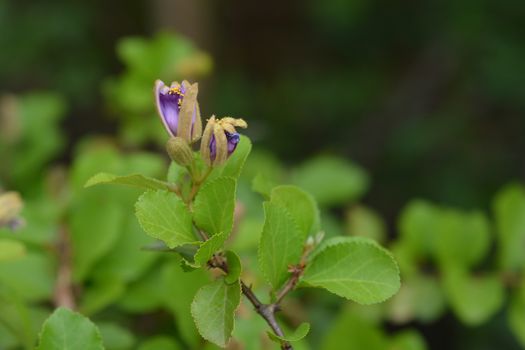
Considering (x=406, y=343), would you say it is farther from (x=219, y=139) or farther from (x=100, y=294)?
(x=219, y=139)

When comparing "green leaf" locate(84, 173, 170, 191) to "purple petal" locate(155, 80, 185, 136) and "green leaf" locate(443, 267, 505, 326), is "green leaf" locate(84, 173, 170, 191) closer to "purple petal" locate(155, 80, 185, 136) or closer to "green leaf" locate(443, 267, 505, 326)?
"purple petal" locate(155, 80, 185, 136)

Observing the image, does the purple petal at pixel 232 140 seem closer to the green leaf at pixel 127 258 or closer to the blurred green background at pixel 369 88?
the green leaf at pixel 127 258

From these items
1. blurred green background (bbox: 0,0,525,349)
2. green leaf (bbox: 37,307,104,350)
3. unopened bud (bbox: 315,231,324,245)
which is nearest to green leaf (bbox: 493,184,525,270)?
blurred green background (bbox: 0,0,525,349)

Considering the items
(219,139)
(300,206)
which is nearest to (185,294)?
(300,206)

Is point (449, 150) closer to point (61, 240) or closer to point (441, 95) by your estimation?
point (441, 95)

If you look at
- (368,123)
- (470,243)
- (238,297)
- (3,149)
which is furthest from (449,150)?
(238,297)
